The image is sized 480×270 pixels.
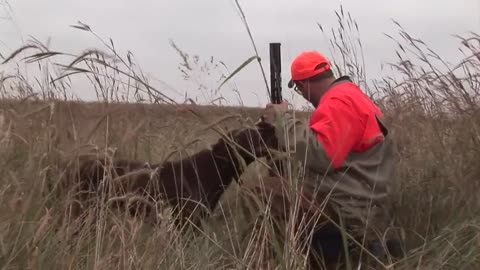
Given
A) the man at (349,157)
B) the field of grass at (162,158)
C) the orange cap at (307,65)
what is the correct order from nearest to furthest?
1. the field of grass at (162,158)
2. the man at (349,157)
3. the orange cap at (307,65)

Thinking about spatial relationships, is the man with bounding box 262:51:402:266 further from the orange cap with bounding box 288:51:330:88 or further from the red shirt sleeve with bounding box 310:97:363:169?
the orange cap with bounding box 288:51:330:88

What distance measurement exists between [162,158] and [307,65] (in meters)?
1.15

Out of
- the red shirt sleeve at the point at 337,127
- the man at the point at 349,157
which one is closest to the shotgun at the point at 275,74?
the man at the point at 349,157

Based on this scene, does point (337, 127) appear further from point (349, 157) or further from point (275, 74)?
point (275, 74)

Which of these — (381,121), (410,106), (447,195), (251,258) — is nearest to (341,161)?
(381,121)

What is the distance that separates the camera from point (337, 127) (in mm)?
4008

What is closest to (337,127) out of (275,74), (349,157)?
(349,157)

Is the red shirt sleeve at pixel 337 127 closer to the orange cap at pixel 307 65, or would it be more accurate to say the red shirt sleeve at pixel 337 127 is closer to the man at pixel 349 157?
the man at pixel 349 157

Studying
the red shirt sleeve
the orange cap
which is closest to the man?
the red shirt sleeve

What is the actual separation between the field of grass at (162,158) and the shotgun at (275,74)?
0.31 metres

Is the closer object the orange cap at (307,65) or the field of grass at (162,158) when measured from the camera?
the field of grass at (162,158)

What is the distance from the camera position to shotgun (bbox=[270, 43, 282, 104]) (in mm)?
3979

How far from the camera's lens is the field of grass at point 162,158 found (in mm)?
2848

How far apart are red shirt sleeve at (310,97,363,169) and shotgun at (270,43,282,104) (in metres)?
0.25
